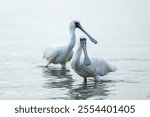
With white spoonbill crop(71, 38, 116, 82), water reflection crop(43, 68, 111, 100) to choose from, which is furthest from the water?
white spoonbill crop(71, 38, 116, 82)

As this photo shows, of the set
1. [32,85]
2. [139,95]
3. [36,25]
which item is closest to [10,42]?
[36,25]

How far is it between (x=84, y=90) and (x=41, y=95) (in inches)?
47.4

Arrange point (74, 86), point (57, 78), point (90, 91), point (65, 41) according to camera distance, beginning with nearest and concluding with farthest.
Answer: point (90, 91), point (74, 86), point (57, 78), point (65, 41)

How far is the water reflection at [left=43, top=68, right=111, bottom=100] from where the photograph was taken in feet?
54.2

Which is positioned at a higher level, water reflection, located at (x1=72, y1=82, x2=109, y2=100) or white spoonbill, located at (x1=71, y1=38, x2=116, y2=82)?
white spoonbill, located at (x1=71, y1=38, x2=116, y2=82)

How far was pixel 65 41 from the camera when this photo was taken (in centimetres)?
2886

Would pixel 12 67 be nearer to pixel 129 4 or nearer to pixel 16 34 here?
pixel 16 34

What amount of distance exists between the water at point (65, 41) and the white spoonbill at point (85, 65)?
276 mm

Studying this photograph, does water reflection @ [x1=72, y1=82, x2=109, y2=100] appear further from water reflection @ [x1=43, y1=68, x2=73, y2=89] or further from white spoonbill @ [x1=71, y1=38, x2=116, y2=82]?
water reflection @ [x1=43, y1=68, x2=73, y2=89]

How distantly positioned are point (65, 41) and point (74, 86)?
36.9 feet

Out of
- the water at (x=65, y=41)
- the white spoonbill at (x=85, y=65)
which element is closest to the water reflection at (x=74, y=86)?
the water at (x=65, y=41)

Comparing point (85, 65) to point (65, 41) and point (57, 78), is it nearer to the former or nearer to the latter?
point (57, 78)

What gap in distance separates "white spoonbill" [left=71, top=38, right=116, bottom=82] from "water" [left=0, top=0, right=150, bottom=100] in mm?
276

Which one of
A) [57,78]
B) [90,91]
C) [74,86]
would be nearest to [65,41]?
[57,78]
